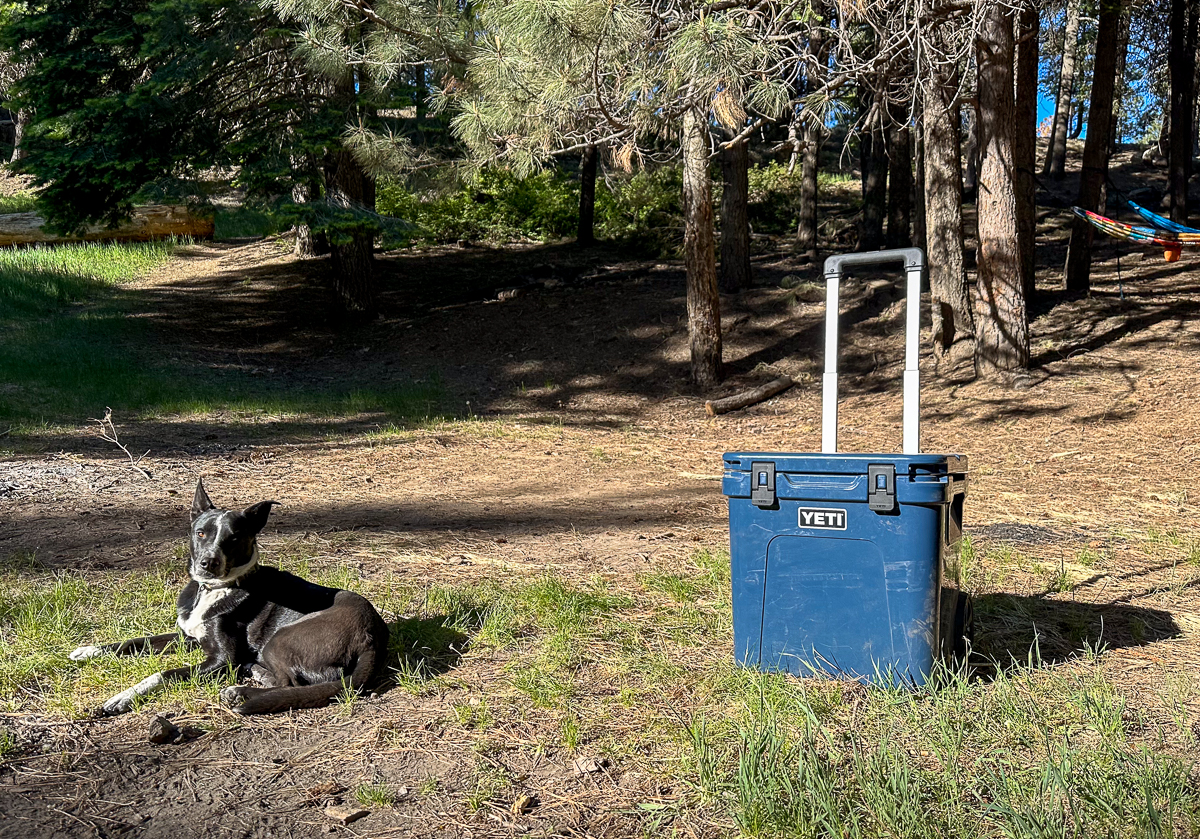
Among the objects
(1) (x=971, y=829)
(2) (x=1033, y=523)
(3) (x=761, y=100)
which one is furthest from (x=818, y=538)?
(3) (x=761, y=100)

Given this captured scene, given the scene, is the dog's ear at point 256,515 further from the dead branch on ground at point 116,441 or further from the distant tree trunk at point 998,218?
the distant tree trunk at point 998,218

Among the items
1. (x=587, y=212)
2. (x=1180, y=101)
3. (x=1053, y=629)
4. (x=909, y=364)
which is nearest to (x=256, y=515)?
(x=909, y=364)

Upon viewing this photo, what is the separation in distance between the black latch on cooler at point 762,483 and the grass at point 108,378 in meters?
7.32

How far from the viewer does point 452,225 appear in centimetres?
2088

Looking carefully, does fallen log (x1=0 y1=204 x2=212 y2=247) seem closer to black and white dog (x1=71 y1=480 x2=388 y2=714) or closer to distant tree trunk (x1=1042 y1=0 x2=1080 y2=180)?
black and white dog (x1=71 y1=480 x2=388 y2=714)

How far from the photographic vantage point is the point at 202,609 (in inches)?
141

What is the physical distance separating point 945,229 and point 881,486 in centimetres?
908

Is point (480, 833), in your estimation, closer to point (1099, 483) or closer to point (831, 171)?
point (1099, 483)

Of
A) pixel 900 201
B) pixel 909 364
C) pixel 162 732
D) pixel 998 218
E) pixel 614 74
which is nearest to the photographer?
pixel 162 732

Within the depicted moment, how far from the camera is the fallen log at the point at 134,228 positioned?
2114 cm

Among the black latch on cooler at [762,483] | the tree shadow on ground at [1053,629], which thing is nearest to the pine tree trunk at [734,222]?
the tree shadow on ground at [1053,629]

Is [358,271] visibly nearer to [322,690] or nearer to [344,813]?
[322,690]

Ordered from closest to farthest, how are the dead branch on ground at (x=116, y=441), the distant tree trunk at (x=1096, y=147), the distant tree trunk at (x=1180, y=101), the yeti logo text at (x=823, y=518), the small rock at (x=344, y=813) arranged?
the small rock at (x=344, y=813) < the yeti logo text at (x=823, y=518) < the dead branch on ground at (x=116, y=441) < the distant tree trunk at (x=1096, y=147) < the distant tree trunk at (x=1180, y=101)

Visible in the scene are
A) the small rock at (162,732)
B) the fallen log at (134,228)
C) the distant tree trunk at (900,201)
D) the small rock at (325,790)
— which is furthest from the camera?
the fallen log at (134,228)
